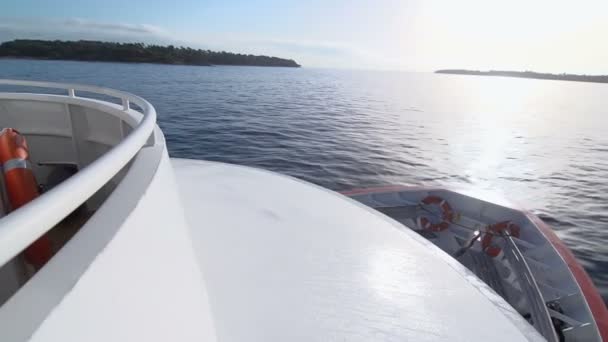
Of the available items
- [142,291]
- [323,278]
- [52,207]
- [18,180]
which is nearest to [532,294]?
[323,278]

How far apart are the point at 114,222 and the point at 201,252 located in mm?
1356

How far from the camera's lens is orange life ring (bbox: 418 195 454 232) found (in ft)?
24.6

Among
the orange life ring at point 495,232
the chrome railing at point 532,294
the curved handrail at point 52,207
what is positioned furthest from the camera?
the orange life ring at point 495,232

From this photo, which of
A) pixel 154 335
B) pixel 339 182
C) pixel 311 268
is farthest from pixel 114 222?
pixel 339 182

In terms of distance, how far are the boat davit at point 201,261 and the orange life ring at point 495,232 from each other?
0.86 m

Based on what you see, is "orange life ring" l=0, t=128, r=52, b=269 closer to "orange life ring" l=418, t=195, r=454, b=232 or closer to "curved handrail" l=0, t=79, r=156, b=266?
"curved handrail" l=0, t=79, r=156, b=266

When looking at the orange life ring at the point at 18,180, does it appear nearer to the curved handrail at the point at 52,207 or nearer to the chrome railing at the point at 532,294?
the curved handrail at the point at 52,207

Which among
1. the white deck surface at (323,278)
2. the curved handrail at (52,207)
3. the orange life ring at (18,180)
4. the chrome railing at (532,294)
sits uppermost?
the curved handrail at (52,207)

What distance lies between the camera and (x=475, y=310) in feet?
8.41

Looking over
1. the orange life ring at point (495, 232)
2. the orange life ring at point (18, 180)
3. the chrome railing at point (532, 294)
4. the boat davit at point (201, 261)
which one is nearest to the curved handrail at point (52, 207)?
the boat davit at point (201, 261)

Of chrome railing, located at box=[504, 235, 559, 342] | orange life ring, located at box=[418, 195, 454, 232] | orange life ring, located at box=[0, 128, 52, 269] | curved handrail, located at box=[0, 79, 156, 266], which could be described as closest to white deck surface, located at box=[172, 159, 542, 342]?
orange life ring, located at box=[0, 128, 52, 269]

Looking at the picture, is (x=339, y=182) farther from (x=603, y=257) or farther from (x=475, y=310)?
(x=475, y=310)

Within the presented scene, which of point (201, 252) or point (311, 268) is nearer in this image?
point (201, 252)

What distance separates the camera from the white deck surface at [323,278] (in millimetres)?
2004
